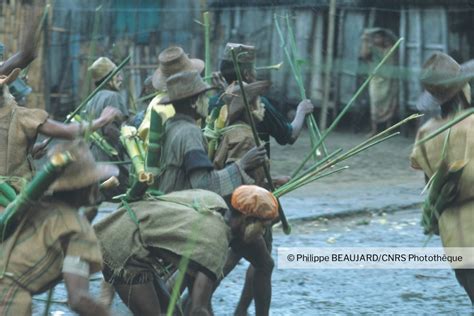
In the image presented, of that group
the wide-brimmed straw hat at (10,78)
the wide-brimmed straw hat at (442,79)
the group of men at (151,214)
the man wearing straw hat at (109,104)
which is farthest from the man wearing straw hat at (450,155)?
the man wearing straw hat at (109,104)

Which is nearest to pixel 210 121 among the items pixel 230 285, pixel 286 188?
pixel 286 188

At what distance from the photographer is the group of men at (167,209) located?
4.82 m

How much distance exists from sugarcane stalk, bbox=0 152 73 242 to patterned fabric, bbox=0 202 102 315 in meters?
0.04

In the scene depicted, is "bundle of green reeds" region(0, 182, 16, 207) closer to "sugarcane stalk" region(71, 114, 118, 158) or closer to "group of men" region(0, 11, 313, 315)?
"group of men" region(0, 11, 313, 315)

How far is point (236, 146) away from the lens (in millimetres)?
7059

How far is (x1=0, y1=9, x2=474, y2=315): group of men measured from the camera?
4824 mm

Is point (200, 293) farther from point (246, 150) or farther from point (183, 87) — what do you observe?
point (246, 150)

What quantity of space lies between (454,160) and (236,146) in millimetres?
1428

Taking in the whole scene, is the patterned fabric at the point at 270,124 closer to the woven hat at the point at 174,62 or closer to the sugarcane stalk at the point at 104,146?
the woven hat at the point at 174,62

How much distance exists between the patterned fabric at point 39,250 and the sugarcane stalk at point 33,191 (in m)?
0.04

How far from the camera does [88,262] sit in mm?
4766

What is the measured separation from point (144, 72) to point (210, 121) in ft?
33.0

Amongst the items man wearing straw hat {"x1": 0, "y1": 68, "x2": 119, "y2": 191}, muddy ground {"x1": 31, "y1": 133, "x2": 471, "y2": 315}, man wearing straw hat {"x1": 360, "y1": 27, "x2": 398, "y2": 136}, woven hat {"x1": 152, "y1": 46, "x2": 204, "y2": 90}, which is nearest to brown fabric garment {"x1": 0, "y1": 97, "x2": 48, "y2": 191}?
man wearing straw hat {"x1": 0, "y1": 68, "x2": 119, "y2": 191}

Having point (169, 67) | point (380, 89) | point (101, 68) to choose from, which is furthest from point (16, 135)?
point (380, 89)
